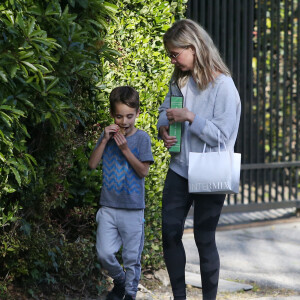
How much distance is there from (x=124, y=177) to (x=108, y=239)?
40cm

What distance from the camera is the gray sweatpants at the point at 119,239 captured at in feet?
15.3

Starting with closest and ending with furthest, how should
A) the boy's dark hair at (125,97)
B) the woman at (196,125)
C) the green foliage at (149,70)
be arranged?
the woman at (196,125) < the boy's dark hair at (125,97) < the green foliage at (149,70)

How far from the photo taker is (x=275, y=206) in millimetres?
8633

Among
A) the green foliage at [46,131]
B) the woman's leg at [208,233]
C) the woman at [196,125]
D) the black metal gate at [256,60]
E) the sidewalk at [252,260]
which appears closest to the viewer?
the green foliage at [46,131]

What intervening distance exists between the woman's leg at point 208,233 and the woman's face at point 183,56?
0.78 meters

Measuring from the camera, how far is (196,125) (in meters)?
4.31

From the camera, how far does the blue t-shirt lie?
463 centimetres

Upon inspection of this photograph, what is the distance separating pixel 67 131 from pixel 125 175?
491 mm

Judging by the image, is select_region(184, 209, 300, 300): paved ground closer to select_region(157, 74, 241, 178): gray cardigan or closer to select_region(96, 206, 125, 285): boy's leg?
select_region(96, 206, 125, 285): boy's leg

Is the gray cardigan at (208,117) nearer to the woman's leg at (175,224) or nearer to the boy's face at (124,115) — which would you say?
the woman's leg at (175,224)

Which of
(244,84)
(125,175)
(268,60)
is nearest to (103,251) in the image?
(125,175)

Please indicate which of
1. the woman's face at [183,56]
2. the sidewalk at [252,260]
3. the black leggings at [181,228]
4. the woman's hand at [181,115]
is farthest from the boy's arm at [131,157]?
the sidewalk at [252,260]

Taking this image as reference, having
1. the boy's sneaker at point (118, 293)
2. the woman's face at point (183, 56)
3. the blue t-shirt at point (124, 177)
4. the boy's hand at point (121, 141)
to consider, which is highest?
the woman's face at point (183, 56)

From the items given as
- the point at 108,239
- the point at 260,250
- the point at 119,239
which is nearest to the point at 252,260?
the point at 260,250
